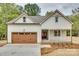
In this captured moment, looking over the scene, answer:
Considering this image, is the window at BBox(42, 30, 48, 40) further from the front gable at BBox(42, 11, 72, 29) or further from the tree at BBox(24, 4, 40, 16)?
the tree at BBox(24, 4, 40, 16)

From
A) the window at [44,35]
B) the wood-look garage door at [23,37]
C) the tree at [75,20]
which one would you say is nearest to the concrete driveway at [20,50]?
the wood-look garage door at [23,37]

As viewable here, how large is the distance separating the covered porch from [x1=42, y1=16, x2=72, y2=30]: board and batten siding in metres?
0.35

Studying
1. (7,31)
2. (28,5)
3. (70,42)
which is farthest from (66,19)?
(7,31)

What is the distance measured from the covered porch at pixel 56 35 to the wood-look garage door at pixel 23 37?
1.09m

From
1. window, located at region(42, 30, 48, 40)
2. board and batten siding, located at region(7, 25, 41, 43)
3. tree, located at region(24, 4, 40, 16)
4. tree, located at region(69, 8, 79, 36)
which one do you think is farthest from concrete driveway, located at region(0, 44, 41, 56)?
tree, located at region(69, 8, 79, 36)

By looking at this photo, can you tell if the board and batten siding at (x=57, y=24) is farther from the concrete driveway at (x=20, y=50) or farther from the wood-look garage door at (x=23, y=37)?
the concrete driveway at (x=20, y=50)

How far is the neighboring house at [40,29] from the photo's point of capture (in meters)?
27.9

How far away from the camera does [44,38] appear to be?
28500mm

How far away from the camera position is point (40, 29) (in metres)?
28.7

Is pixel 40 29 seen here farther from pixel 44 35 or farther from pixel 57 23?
pixel 57 23

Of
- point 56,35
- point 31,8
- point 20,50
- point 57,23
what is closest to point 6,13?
point 31,8

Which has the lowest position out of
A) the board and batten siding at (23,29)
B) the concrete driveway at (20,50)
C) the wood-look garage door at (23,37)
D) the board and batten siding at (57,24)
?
the concrete driveway at (20,50)

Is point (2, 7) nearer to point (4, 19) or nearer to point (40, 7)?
point (4, 19)

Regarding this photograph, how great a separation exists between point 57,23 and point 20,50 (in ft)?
22.8
